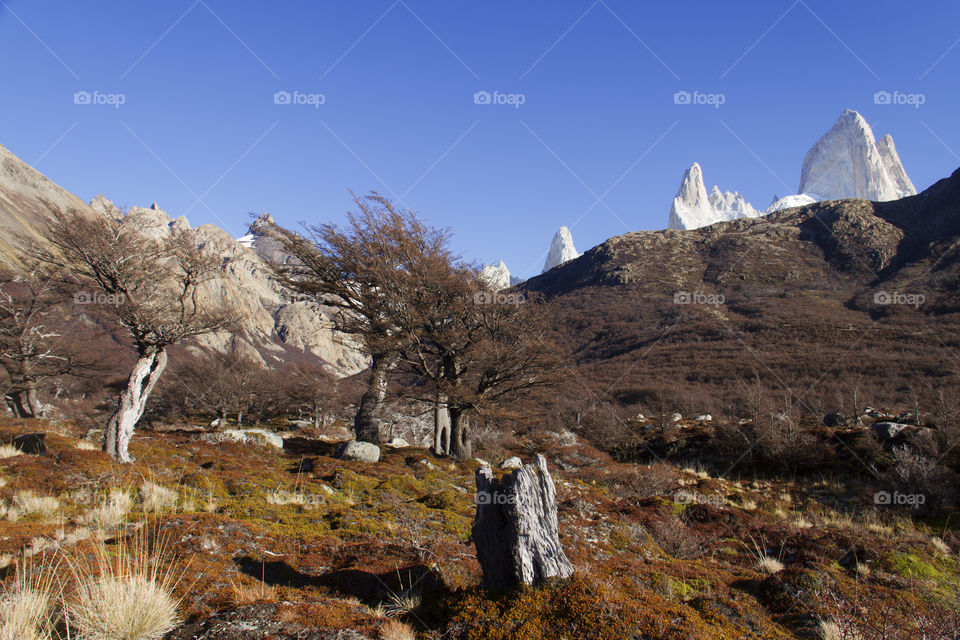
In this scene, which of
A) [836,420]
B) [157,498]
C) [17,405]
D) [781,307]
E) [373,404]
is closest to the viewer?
[157,498]

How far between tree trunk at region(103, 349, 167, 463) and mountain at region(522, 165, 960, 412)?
512 inches

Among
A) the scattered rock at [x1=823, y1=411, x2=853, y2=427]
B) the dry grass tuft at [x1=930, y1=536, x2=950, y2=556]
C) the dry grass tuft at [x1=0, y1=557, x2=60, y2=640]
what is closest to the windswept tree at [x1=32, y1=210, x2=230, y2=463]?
the dry grass tuft at [x1=0, y1=557, x2=60, y2=640]

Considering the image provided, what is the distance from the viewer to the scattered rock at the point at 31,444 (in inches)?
382

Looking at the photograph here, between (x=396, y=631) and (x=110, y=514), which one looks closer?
(x=396, y=631)

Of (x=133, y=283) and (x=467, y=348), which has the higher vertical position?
(x=133, y=283)

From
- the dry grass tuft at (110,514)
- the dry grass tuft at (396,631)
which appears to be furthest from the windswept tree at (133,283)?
the dry grass tuft at (396,631)

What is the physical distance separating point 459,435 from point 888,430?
1545 cm

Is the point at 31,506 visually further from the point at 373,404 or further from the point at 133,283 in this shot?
the point at 373,404

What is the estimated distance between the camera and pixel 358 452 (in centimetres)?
1424

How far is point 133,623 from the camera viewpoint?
9.87 feet

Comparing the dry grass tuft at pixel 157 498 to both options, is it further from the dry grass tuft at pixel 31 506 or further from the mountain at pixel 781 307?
the mountain at pixel 781 307

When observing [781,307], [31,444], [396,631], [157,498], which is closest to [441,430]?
[157,498]

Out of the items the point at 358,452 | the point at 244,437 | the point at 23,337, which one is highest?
the point at 23,337

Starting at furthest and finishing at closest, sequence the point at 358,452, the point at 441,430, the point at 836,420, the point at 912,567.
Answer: the point at 836,420, the point at 441,430, the point at 358,452, the point at 912,567
